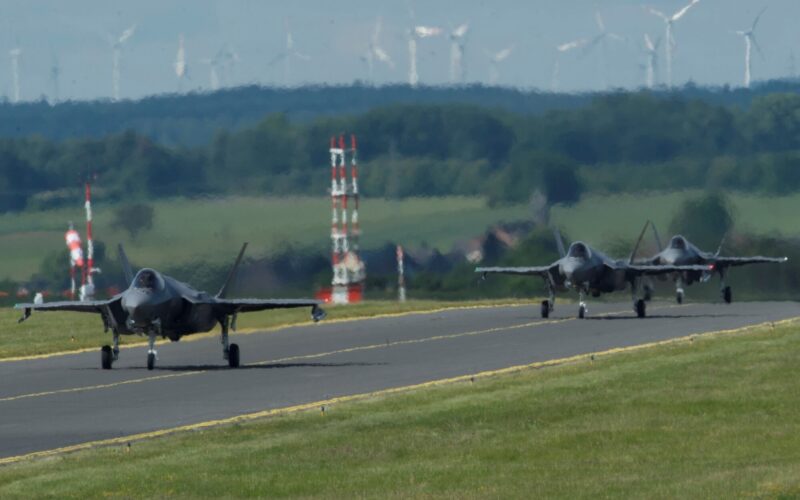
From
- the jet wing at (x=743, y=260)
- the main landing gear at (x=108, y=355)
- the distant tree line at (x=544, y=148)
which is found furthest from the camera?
the jet wing at (x=743, y=260)

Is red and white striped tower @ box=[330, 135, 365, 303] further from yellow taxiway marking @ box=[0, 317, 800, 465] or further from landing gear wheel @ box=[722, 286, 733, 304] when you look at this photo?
yellow taxiway marking @ box=[0, 317, 800, 465]

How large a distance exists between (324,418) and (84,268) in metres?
31.9

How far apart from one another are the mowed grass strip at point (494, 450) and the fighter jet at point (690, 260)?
110ft

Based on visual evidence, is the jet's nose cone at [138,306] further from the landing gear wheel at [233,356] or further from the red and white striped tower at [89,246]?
the red and white striped tower at [89,246]

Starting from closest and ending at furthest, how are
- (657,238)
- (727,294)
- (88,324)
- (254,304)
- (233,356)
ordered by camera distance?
(254,304) → (233,356) → (88,324) → (727,294) → (657,238)

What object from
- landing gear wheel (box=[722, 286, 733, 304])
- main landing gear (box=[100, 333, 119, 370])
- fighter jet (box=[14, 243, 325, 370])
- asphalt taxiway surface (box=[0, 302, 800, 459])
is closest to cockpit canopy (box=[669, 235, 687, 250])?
landing gear wheel (box=[722, 286, 733, 304])

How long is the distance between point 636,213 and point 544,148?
400cm

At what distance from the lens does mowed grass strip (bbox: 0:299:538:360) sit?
50.3 metres

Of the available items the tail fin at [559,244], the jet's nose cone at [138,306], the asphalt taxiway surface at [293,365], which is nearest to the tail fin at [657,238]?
the asphalt taxiway surface at [293,365]

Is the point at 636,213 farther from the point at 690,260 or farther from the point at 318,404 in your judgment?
the point at 318,404

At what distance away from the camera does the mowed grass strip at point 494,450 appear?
21.1 metres

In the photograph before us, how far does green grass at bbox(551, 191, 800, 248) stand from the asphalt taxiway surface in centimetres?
279

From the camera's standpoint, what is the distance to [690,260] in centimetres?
6788

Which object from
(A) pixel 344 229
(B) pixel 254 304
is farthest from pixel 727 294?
(B) pixel 254 304
